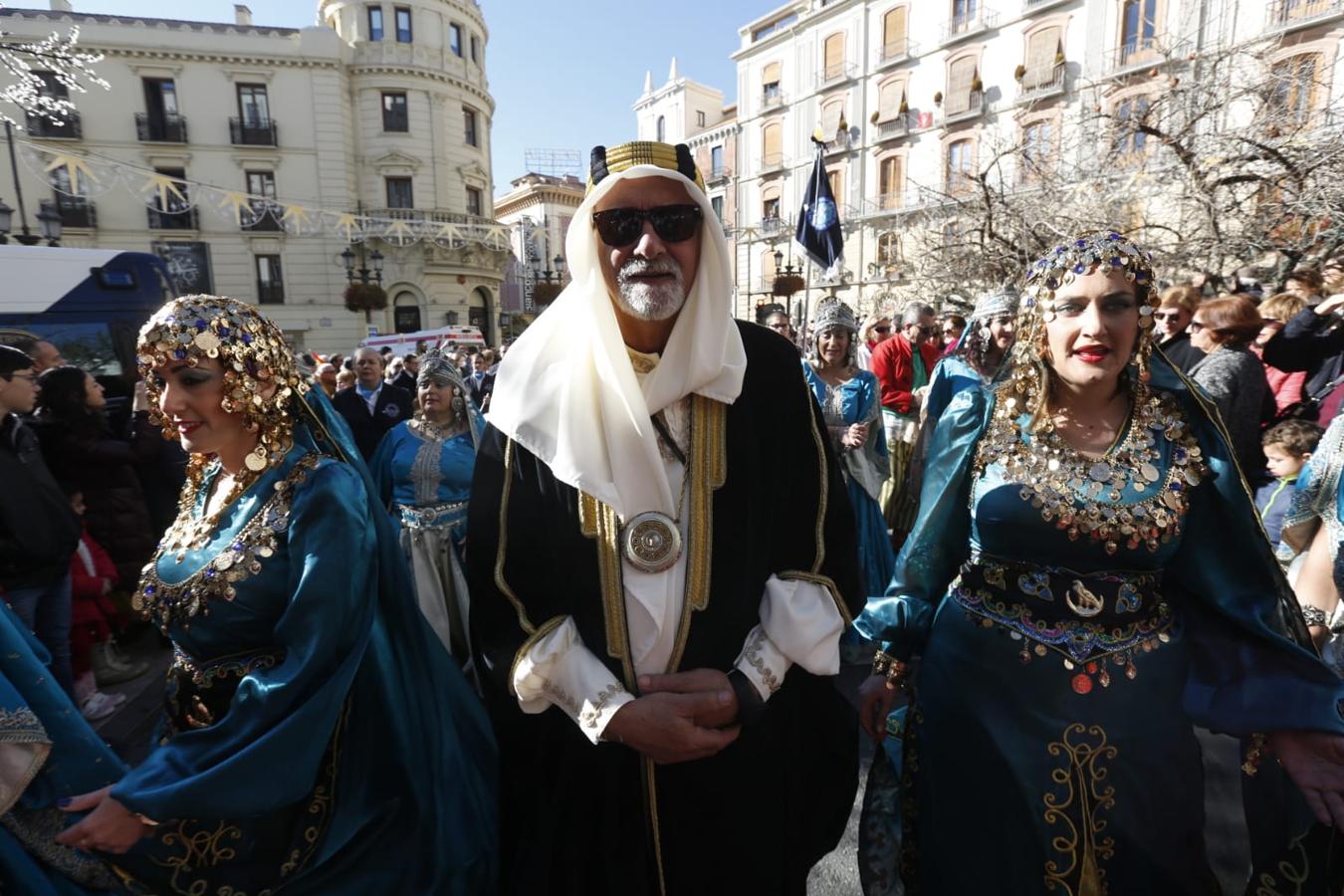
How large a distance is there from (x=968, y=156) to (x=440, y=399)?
87.7 feet

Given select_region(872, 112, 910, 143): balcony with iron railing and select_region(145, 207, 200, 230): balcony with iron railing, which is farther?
select_region(872, 112, 910, 143): balcony with iron railing

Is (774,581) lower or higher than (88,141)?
lower

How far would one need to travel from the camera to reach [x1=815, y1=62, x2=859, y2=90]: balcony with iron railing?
1142 inches

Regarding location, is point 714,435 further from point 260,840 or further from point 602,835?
point 260,840

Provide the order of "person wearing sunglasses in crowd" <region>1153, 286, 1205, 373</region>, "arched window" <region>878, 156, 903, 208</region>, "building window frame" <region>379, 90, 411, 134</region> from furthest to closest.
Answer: "arched window" <region>878, 156, 903, 208</region> < "building window frame" <region>379, 90, 411, 134</region> < "person wearing sunglasses in crowd" <region>1153, 286, 1205, 373</region>

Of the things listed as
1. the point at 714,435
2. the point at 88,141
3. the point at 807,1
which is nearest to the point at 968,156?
the point at 807,1

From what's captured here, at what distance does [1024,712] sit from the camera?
6.18ft

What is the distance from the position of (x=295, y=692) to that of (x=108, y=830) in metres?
0.47

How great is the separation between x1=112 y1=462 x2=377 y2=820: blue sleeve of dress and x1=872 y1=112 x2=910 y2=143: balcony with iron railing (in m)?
30.4

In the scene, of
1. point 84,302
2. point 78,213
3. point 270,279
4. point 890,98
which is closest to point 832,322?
point 84,302

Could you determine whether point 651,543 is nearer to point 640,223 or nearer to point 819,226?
point 640,223

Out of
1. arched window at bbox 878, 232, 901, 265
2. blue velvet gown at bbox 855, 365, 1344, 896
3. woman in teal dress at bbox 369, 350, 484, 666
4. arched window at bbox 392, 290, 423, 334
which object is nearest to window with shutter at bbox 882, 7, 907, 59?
arched window at bbox 878, 232, 901, 265

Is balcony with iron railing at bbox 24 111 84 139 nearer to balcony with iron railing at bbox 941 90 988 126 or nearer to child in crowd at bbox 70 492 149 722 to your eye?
child in crowd at bbox 70 492 149 722

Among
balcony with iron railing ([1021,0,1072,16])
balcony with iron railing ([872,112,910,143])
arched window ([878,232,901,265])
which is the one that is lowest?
arched window ([878,232,901,265])
